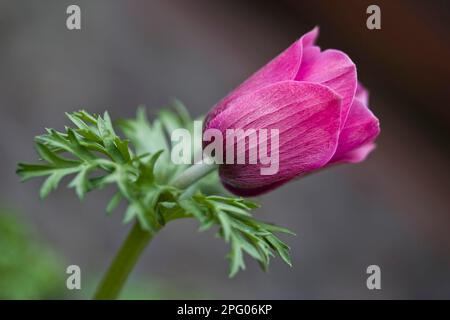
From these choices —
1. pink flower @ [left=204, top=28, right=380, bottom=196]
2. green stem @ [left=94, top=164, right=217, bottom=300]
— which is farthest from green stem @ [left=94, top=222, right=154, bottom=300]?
pink flower @ [left=204, top=28, right=380, bottom=196]

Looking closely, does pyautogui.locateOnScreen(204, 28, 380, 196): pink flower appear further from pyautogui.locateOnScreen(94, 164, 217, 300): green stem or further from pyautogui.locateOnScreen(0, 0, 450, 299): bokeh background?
pyautogui.locateOnScreen(0, 0, 450, 299): bokeh background

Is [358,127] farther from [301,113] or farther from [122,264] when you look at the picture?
[122,264]

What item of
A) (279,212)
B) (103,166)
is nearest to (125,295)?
(103,166)

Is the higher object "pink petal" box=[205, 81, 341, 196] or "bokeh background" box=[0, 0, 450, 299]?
"bokeh background" box=[0, 0, 450, 299]

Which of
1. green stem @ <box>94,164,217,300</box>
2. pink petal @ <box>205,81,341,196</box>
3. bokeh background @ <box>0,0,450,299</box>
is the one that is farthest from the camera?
bokeh background @ <box>0,0,450,299</box>

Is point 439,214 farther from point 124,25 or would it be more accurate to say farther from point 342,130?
point 342,130

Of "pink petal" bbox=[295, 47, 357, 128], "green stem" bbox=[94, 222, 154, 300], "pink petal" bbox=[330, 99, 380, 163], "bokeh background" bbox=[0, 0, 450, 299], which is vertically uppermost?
"bokeh background" bbox=[0, 0, 450, 299]

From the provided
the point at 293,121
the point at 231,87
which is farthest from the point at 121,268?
the point at 231,87
